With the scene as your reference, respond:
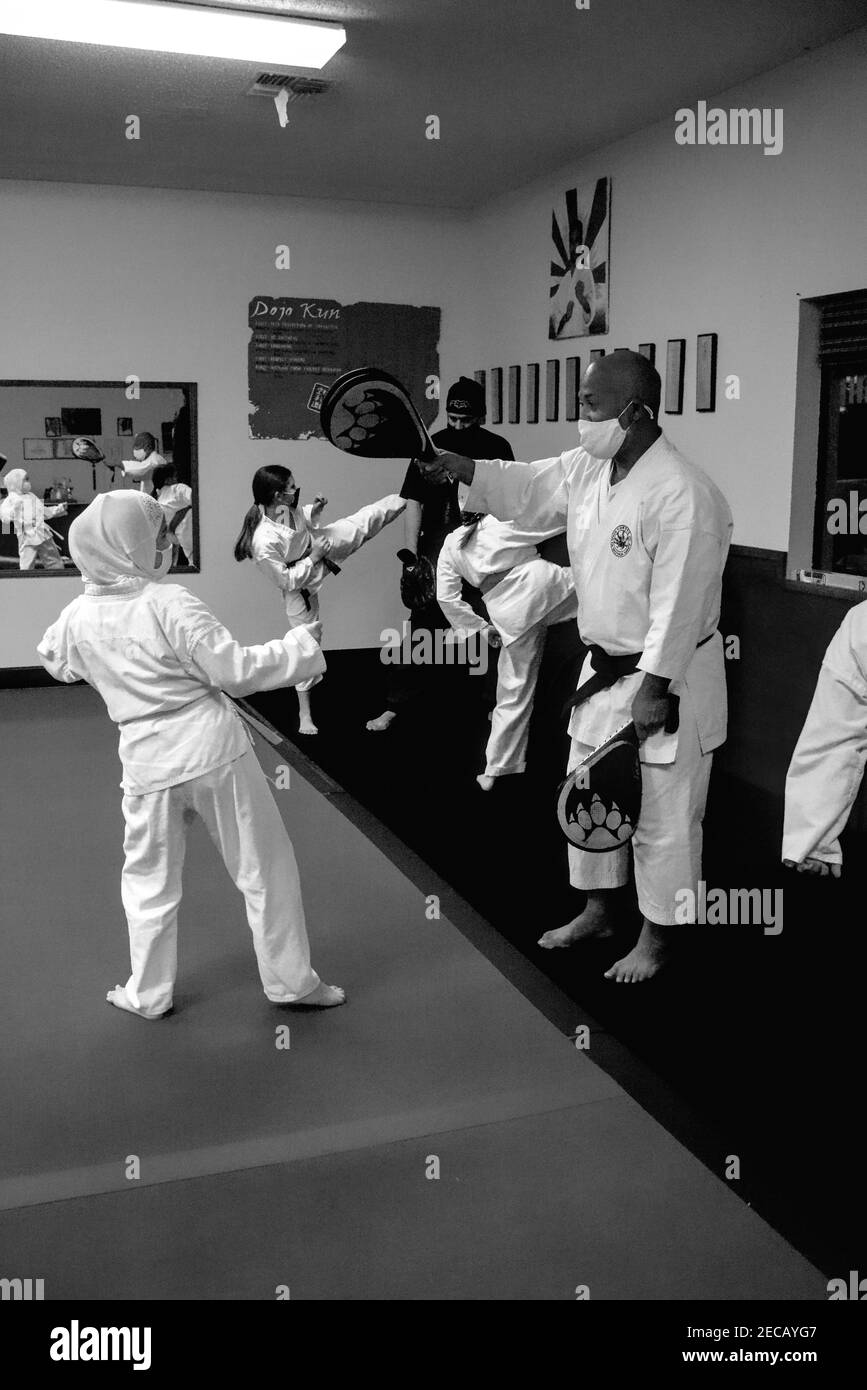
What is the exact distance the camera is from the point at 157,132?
220 inches

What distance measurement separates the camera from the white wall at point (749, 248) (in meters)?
4.15

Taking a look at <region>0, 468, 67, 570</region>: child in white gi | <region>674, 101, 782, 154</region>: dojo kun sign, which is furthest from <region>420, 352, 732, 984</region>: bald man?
<region>0, 468, 67, 570</region>: child in white gi

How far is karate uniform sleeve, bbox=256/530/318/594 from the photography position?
5500 mm

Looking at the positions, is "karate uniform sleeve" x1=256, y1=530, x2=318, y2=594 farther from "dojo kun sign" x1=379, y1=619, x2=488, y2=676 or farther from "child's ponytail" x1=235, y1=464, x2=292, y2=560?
"dojo kun sign" x1=379, y1=619, x2=488, y2=676

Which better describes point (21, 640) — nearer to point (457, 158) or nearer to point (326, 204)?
point (326, 204)

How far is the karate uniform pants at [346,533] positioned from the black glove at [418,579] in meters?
0.28

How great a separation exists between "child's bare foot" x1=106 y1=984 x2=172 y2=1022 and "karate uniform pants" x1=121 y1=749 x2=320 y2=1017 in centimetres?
1

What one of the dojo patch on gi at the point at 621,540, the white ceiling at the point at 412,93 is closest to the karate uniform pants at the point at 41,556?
the white ceiling at the point at 412,93

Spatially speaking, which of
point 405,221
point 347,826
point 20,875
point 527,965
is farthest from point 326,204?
point 527,965

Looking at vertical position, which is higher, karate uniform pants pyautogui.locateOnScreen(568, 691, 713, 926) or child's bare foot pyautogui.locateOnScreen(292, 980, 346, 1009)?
karate uniform pants pyautogui.locateOnScreen(568, 691, 713, 926)

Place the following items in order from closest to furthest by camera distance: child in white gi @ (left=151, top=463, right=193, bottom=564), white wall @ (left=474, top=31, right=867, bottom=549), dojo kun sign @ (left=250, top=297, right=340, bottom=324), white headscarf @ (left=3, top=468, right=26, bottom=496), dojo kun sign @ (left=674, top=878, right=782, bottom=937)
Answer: dojo kun sign @ (left=674, top=878, right=782, bottom=937) < white wall @ (left=474, top=31, right=867, bottom=549) < white headscarf @ (left=3, top=468, right=26, bottom=496) < child in white gi @ (left=151, top=463, right=193, bottom=564) < dojo kun sign @ (left=250, top=297, right=340, bottom=324)

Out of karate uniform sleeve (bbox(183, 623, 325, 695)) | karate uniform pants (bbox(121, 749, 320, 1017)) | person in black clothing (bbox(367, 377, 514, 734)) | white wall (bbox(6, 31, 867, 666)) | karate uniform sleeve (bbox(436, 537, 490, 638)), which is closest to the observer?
karate uniform sleeve (bbox(183, 623, 325, 695))

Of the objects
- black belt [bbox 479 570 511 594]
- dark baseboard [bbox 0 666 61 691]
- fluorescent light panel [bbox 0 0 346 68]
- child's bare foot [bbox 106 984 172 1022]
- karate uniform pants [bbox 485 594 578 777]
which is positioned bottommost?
child's bare foot [bbox 106 984 172 1022]
